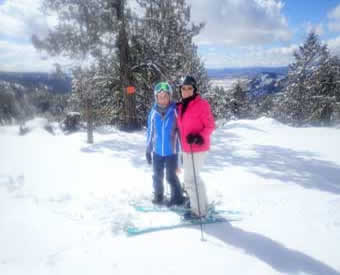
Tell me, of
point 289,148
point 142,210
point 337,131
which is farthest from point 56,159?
point 337,131

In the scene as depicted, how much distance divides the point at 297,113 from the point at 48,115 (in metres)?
22.8

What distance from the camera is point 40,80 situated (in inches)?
403

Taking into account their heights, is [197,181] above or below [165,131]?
below

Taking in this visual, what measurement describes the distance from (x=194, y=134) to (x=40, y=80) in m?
9.41

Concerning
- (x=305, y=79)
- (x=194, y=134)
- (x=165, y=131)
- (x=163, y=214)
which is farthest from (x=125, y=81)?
(x=305, y=79)

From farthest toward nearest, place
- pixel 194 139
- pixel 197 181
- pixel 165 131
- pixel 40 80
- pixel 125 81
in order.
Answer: pixel 125 81 → pixel 40 80 → pixel 165 131 → pixel 197 181 → pixel 194 139

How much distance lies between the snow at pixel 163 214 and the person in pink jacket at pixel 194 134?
408 mm

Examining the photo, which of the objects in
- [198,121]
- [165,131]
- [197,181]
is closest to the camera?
[198,121]

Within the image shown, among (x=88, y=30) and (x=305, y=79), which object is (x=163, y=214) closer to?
(x=88, y=30)

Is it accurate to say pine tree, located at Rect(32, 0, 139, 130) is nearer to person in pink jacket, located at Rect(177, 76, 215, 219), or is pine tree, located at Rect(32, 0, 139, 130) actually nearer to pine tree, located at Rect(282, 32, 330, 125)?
person in pink jacket, located at Rect(177, 76, 215, 219)

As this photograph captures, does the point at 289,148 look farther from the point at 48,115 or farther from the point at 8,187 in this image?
the point at 48,115

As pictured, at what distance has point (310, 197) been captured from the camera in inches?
166

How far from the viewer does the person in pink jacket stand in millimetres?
3215

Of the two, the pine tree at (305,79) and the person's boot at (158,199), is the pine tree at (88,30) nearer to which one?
the person's boot at (158,199)
